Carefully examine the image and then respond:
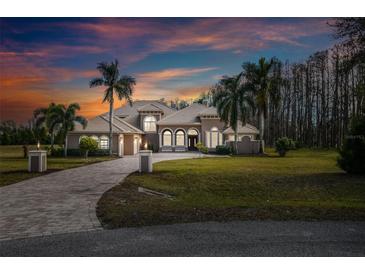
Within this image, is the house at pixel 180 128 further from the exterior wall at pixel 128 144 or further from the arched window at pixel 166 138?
the exterior wall at pixel 128 144

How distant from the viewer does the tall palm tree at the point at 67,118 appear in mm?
24922

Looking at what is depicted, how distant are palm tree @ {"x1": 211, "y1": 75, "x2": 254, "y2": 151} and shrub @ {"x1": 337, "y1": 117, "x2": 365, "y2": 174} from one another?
46.8 ft

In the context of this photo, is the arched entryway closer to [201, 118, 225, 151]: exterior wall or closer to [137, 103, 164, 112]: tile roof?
[201, 118, 225, 151]: exterior wall

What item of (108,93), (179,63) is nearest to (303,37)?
(179,63)

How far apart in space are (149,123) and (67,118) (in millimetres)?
9483

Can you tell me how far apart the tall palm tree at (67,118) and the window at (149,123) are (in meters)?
7.74

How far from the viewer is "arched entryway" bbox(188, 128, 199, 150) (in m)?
33.0

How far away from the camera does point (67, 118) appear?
1011 inches

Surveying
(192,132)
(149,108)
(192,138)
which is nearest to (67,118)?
(149,108)

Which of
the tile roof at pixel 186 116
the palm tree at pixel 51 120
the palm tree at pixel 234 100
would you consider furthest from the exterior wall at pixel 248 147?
the palm tree at pixel 51 120

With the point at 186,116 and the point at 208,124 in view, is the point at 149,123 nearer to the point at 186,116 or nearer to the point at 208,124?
the point at 186,116

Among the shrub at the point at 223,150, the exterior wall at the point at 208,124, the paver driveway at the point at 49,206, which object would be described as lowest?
the paver driveway at the point at 49,206

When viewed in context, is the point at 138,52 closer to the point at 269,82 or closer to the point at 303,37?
the point at 303,37

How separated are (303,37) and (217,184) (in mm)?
6132
